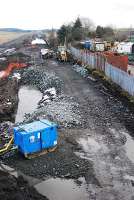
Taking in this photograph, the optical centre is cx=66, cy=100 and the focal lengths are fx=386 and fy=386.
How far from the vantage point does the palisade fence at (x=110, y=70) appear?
26.3 metres

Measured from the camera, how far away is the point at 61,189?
14.2 meters

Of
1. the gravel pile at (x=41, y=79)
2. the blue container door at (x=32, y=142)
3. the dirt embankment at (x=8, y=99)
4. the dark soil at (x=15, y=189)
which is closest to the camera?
the dark soil at (x=15, y=189)

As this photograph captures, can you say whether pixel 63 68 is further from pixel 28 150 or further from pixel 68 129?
pixel 28 150

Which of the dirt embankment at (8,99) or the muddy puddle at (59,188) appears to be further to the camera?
the dirt embankment at (8,99)

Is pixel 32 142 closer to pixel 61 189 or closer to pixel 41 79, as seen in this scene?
pixel 61 189

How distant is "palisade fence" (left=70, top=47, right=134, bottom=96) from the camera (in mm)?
26344

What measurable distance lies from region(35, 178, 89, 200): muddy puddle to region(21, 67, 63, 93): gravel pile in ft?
54.5

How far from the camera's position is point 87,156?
16.8 metres

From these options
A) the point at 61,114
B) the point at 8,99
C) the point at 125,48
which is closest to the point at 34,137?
the point at 61,114

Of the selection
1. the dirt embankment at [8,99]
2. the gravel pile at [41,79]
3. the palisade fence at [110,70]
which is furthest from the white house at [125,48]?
the dirt embankment at [8,99]

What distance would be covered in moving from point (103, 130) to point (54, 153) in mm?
4139

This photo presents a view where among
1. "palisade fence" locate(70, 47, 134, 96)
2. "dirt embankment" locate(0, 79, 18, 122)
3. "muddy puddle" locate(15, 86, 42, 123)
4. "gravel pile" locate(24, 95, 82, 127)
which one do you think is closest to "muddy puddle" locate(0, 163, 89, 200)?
"gravel pile" locate(24, 95, 82, 127)

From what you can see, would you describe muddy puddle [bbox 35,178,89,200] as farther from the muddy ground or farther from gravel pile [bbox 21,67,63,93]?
gravel pile [bbox 21,67,63,93]

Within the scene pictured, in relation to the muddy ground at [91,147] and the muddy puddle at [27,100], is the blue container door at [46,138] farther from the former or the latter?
the muddy puddle at [27,100]
